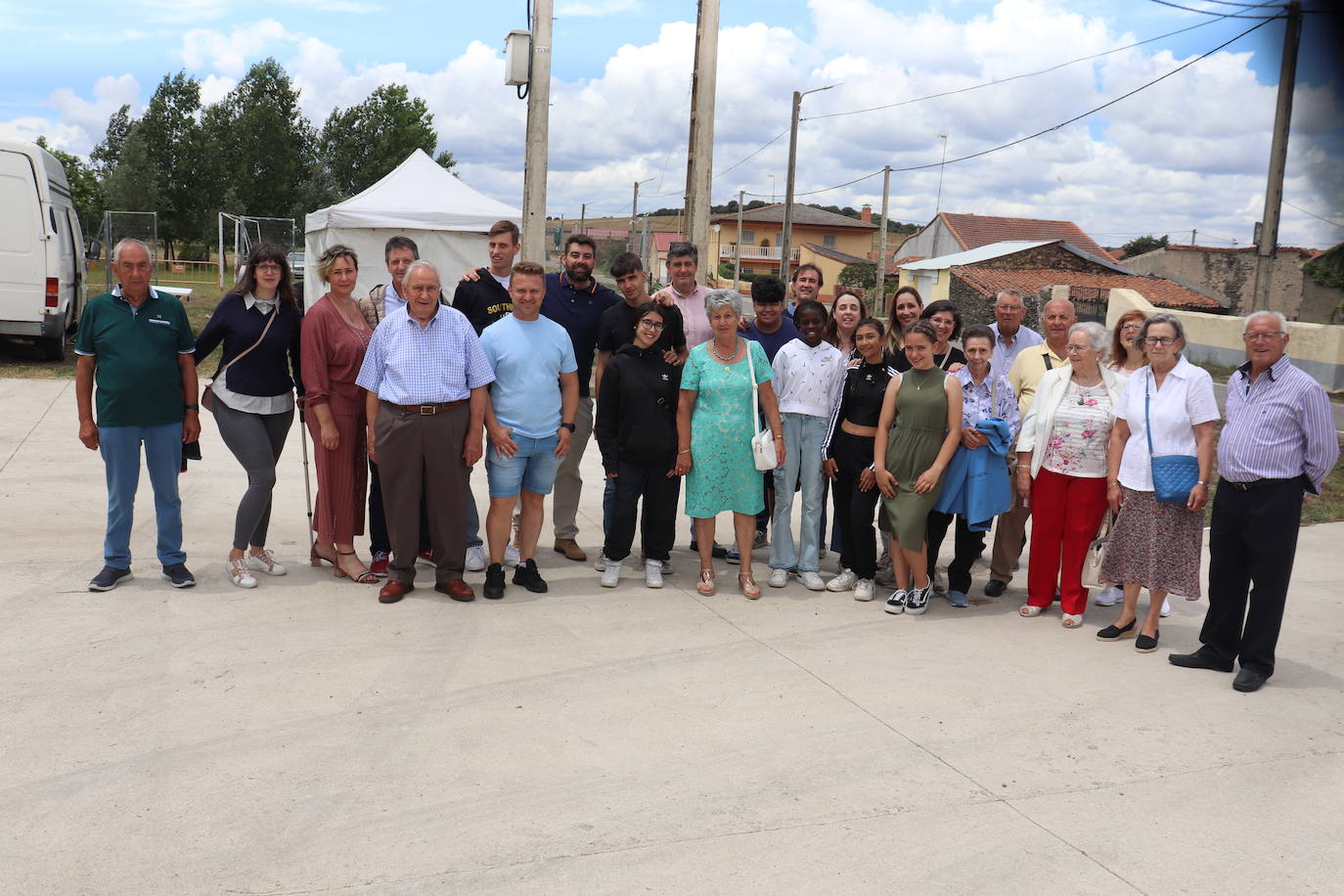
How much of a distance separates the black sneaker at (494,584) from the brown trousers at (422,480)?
0.55ft

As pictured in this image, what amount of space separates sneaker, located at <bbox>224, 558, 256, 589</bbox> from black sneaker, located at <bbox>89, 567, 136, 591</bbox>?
0.51 meters

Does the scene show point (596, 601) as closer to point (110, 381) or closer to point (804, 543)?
point (804, 543)

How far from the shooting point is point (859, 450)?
621cm

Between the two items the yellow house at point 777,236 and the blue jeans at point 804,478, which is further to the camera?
the yellow house at point 777,236

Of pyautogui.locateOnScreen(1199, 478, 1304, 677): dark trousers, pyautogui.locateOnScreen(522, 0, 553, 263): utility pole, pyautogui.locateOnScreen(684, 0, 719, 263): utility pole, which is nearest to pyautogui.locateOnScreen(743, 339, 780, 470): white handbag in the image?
pyautogui.locateOnScreen(1199, 478, 1304, 677): dark trousers

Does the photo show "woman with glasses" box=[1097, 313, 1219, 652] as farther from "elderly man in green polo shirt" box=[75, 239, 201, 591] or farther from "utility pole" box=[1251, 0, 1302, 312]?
"utility pole" box=[1251, 0, 1302, 312]

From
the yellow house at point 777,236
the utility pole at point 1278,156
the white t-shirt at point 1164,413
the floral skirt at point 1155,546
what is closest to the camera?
the white t-shirt at point 1164,413

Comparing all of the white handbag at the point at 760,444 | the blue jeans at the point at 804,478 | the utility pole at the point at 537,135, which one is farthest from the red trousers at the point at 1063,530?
the utility pole at the point at 537,135

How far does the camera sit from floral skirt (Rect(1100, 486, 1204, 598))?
541 cm

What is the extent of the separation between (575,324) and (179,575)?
2556mm

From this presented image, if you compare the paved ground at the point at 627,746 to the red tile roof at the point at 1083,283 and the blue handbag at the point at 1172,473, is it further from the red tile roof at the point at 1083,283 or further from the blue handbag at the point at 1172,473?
the red tile roof at the point at 1083,283

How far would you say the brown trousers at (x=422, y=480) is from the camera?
5566 mm

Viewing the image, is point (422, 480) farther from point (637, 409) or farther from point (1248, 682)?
point (1248, 682)

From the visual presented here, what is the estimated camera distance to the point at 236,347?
5.73 m
